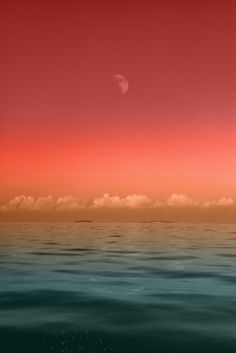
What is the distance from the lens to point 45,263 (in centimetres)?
2042

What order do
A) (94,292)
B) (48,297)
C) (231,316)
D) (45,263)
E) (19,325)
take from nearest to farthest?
(19,325) < (231,316) < (48,297) < (94,292) < (45,263)

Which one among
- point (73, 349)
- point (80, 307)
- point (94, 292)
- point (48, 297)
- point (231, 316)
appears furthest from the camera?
point (94, 292)

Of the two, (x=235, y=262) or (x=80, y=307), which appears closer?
(x=80, y=307)

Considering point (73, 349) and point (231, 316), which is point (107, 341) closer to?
point (73, 349)

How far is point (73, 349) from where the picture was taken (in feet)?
25.2

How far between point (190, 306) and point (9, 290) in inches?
202

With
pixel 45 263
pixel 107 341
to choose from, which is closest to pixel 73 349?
pixel 107 341

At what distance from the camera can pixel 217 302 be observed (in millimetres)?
11461

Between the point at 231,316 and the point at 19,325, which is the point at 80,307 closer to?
the point at 19,325

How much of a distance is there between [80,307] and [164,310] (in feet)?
6.30

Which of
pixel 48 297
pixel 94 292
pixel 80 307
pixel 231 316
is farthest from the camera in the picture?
pixel 94 292

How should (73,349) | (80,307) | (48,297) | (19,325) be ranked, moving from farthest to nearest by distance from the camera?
(48,297) < (80,307) < (19,325) < (73,349)

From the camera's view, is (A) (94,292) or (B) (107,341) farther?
(A) (94,292)

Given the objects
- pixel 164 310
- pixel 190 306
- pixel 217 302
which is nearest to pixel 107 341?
pixel 164 310
